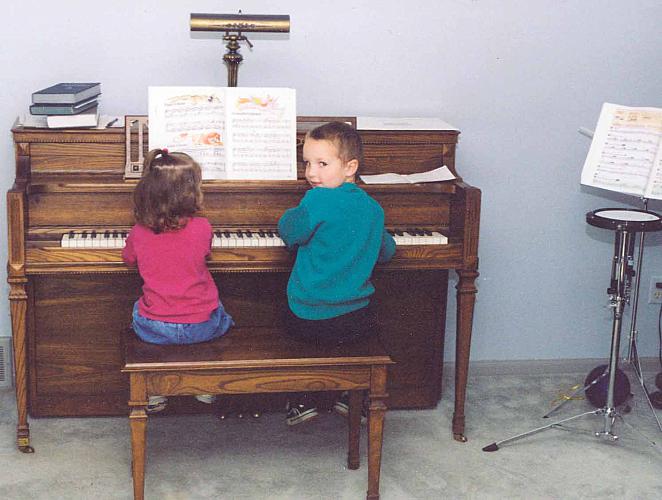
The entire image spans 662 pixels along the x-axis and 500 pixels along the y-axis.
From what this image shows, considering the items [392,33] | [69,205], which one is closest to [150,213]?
[69,205]

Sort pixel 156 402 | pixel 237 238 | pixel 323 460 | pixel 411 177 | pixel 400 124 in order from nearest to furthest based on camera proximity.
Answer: pixel 156 402 → pixel 237 238 → pixel 323 460 → pixel 411 177 → pixel 400 124

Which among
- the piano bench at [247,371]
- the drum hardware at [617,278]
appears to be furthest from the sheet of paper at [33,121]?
the drum hardware at [617,278]

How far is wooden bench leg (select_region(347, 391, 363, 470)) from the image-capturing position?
10.3 ft

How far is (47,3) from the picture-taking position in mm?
3545

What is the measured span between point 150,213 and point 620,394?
1.94 meters

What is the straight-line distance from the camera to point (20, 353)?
317cm

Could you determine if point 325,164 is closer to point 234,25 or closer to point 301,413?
point 234,25

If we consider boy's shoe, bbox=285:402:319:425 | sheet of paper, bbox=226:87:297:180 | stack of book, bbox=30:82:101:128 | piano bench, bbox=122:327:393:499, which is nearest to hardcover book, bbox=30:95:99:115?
stack of book, bbox=30:82:101:128

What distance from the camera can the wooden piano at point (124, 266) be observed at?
312 centimetres

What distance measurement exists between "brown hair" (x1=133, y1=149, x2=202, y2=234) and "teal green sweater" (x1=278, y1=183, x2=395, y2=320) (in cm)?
28

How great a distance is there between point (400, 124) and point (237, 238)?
2.61 feet

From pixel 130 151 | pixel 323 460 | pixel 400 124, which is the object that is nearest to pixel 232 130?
pixel 130 151

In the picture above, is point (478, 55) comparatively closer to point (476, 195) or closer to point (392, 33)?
point (392, 33)

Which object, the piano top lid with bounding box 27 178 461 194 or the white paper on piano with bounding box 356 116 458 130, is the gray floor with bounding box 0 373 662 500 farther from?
the white paper on piano with bounding box 356 116 458 130
